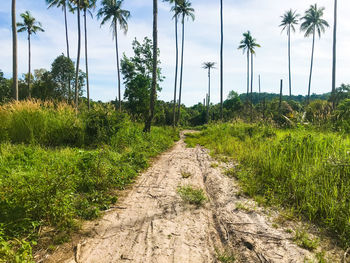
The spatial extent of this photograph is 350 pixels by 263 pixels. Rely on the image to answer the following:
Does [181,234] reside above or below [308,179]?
below

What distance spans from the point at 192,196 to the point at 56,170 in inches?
95.2

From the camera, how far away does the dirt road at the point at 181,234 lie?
194 centimetres

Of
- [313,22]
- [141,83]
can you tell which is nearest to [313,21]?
[313,22]

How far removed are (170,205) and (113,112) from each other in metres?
5.26

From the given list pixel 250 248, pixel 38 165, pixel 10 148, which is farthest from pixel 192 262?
pixel 10 148

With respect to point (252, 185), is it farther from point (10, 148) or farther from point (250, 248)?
point (10, 148)

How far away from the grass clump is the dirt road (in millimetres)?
95

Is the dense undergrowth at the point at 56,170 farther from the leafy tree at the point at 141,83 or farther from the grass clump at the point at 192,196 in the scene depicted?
the leafy tree at the point at 141,83

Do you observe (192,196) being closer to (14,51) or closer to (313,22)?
(14,51)

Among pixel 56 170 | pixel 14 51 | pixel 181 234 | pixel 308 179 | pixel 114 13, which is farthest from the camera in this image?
pixel 114 13

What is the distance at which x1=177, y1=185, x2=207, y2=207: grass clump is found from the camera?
10.4 feet

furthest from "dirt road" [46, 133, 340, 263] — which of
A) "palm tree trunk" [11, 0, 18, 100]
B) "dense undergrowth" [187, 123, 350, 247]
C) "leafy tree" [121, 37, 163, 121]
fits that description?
"leafy tree" [121, 37, 163, 121]

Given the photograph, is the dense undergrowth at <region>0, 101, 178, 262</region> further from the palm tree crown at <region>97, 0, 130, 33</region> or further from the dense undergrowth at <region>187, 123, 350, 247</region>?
the palm tree crown at <region>97, 0, 130, 33</region>

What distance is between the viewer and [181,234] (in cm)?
232
